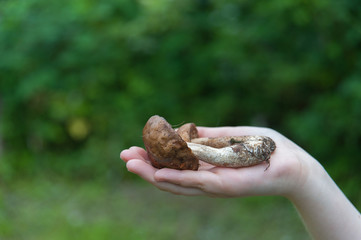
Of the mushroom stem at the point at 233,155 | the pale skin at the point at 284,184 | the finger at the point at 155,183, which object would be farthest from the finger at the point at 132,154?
the mushroom stem at the point at 233,155

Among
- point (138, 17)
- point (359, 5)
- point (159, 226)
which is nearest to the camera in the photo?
point (359, 5)

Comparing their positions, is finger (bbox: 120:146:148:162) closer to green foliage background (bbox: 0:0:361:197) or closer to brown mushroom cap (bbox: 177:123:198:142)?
brown mushroom cap (bbox: 177:123:198:142)

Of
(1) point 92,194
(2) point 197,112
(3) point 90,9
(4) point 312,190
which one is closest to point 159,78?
(2) point 197,112

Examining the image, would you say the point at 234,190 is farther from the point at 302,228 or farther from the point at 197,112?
the point at 197,112

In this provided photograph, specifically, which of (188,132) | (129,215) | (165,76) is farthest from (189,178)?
(165,76)

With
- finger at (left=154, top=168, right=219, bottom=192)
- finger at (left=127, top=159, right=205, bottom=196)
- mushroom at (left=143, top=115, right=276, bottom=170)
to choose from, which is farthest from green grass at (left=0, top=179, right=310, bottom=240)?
finger at (left=154, top=168, right=219, bottom=192)
